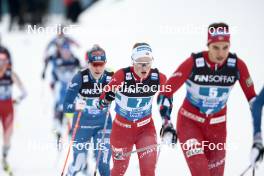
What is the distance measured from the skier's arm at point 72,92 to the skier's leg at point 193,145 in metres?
1.81

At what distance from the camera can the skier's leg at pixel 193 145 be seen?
19.9 feet

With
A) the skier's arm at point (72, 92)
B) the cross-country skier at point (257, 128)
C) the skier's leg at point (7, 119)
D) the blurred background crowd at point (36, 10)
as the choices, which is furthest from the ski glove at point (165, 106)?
the blurred background crowd at point (36, 10)

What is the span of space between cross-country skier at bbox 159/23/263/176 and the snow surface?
302 centimetres

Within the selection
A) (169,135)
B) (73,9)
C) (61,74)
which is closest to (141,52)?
(169,135)

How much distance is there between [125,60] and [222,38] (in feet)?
38.1

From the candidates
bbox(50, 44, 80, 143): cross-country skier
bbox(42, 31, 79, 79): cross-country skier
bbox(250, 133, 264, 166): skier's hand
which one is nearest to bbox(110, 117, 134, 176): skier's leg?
bbox(250, 133, 264, 166): skier's hand

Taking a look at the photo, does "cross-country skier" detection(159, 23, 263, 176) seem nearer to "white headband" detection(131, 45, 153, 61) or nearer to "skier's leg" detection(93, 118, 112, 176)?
"white headband" detection(131, 45, 153, 61)

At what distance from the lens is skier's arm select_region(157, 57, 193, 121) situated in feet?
20.1

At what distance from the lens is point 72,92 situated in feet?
25.7

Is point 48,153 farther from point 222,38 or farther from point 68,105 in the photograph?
point 222,38

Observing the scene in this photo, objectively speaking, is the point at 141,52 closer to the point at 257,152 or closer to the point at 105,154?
the point at 105,154

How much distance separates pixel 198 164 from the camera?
607cm

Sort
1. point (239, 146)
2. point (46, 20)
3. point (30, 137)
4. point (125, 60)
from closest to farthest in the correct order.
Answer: point (239, 146), point (30, 137), point (125, 60), point (46, 20)

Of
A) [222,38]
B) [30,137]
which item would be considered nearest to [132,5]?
[30,137]
